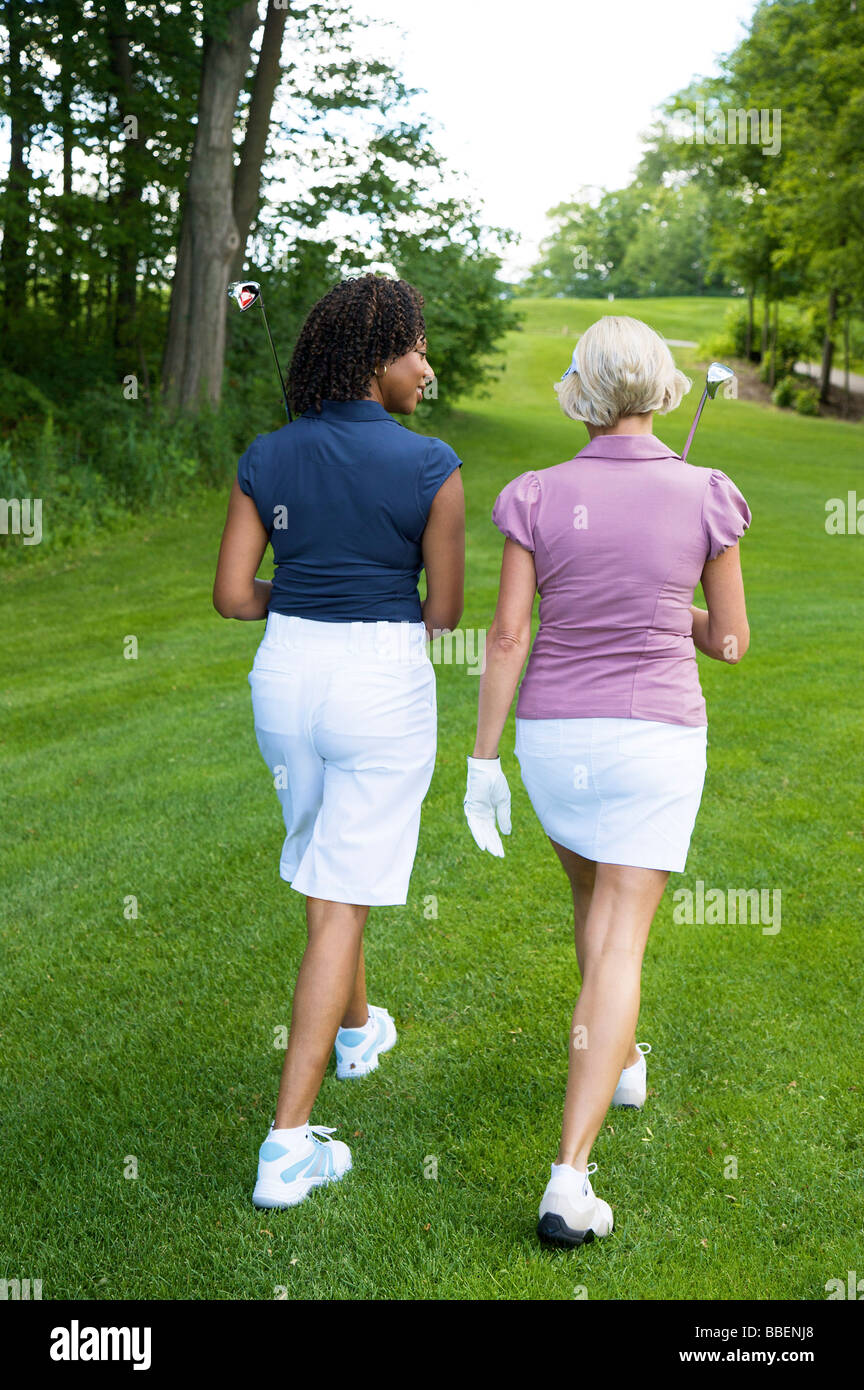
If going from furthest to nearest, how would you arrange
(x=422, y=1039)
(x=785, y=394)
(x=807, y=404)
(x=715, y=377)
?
(x=785, y=394)
(x=807, y=404)
(x=422, y=1039)
(x=715, y=377)

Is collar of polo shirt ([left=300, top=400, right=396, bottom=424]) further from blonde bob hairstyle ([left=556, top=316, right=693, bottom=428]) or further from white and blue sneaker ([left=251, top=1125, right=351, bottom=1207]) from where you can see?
white and blue sneaker ([left=251, top=1125, right=351, bottom=1207])

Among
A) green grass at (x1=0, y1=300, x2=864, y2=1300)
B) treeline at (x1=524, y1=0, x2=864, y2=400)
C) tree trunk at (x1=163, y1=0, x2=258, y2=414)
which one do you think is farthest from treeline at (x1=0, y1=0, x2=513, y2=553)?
green grass at (x1=0, y1=300, x2=864, y2=1300)

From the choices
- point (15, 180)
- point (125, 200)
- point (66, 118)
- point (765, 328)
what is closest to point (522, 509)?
point (15, 180)

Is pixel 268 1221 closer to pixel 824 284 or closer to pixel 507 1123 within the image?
pixel 507 1123

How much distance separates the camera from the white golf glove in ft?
9.10

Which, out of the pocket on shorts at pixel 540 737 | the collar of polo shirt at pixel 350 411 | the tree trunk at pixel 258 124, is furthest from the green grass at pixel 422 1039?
the tree trunk at pixel 258 124

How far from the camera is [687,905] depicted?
4520 mm

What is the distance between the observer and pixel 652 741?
258cm

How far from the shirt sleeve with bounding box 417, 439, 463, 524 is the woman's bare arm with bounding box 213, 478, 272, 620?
15.5 inches

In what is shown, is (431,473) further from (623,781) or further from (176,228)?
(176,228)

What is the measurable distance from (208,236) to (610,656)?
47.8ft

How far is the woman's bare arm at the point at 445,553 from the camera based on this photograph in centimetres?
266

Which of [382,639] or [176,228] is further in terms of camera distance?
[176,228]

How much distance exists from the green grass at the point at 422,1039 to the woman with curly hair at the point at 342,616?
29 centimetres
